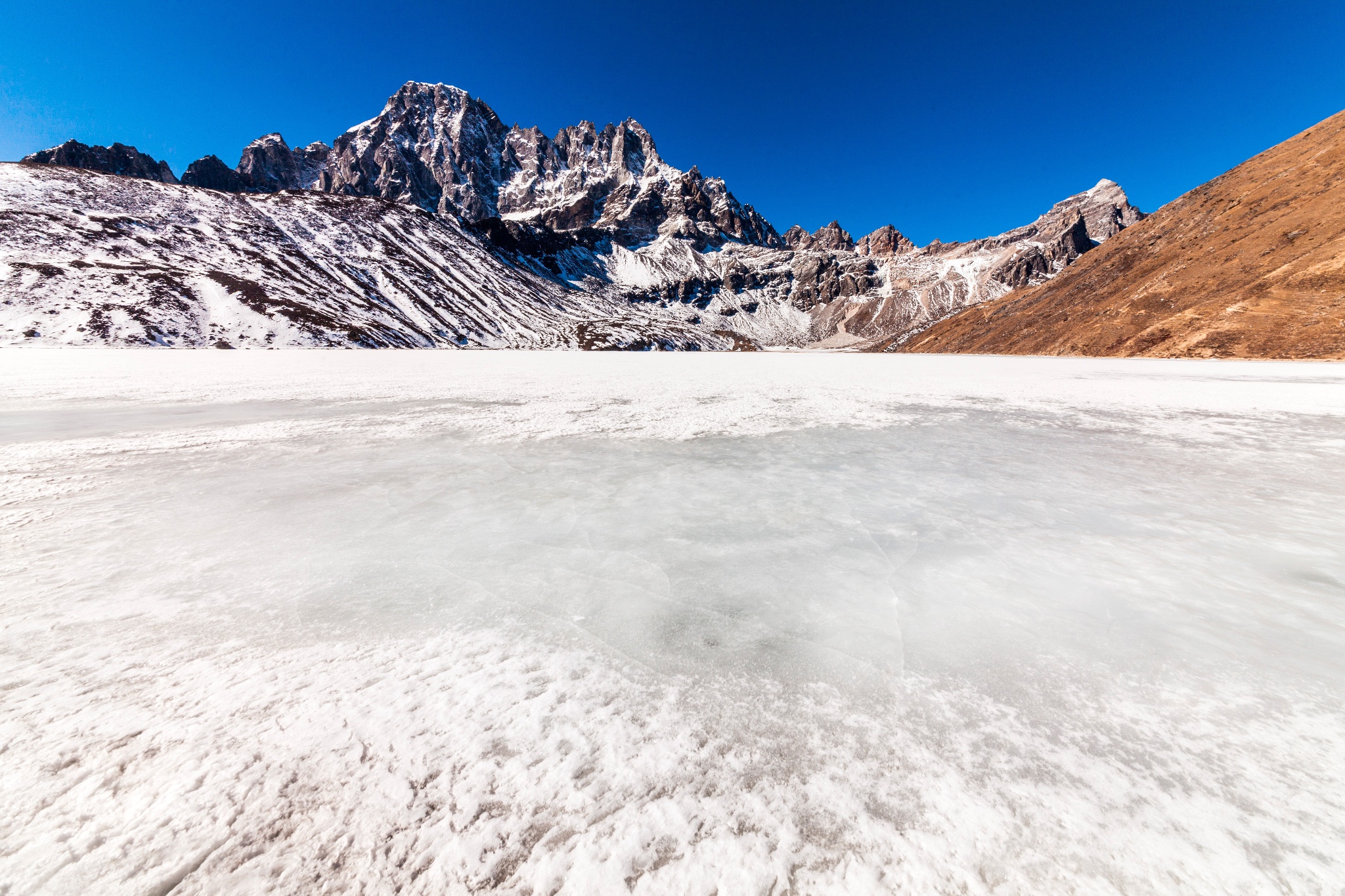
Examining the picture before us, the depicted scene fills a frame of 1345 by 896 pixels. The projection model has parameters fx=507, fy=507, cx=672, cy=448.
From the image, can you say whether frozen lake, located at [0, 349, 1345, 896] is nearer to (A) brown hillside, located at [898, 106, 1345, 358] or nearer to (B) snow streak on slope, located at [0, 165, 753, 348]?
(A) brown hillside, located at [898, 106, 1345, 358]

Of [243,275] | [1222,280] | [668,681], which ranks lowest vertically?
[668,681]

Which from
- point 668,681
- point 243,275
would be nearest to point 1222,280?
point 668,681

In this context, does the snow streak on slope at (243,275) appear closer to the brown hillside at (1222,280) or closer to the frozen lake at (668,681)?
the frozen lake at (668,681)

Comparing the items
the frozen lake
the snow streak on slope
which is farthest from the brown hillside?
the snow streak on slope

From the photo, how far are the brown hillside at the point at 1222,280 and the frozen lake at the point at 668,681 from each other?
6348cm

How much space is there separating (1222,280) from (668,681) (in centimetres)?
8674

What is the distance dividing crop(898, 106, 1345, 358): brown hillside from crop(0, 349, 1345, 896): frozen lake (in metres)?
63.5

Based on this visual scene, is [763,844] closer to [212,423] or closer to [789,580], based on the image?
[789,580]

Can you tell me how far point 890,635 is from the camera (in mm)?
3891

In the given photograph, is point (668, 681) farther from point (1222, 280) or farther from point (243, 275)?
point (243, 275)

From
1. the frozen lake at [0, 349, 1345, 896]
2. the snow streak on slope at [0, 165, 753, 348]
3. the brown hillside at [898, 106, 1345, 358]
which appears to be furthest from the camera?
the snow streak on slope at [0, 165, 753, 348]

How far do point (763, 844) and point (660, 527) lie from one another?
3.99 m

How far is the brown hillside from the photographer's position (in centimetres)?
4831

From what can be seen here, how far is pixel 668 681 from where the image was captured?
331 centimetres
